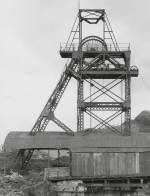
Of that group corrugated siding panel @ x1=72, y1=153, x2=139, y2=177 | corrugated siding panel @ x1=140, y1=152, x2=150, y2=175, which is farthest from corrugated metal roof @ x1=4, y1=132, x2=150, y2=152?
corrugated siding panel @ x1=140, y1=152, x2=150, y2=175

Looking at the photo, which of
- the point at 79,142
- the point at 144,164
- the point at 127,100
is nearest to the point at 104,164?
the point at 144,164

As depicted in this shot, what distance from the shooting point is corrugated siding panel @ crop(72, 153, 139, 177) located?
47.7m

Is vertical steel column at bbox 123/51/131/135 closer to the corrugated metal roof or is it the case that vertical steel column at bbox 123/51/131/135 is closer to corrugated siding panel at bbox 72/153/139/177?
the corrugated metal roof

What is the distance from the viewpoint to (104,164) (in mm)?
47938

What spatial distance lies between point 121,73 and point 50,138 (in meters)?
9.69

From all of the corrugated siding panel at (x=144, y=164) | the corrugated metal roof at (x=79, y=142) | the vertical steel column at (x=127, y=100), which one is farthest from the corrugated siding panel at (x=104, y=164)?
the vertical steel column at (x=127, y=100)

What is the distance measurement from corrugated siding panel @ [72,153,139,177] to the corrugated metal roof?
1561 mm

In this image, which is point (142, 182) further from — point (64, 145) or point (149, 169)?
point (64, 145)

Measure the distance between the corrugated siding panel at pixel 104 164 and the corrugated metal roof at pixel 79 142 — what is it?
1.56 m

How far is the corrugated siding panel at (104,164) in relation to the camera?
47.7 metres

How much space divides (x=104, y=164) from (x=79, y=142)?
435cm

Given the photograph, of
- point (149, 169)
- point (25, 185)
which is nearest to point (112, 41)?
point (149, 169)

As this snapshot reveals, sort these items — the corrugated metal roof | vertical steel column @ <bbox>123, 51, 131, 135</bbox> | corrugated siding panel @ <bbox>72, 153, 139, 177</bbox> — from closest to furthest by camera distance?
1. corrugated siding panel @ <bbox>72, 153, 139, 177</bbox>
2. the corrugated metal roof
3. vertical steel column @ <bbox>123, 51, 131, 135</bbox>

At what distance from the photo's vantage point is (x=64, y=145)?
167 feet
